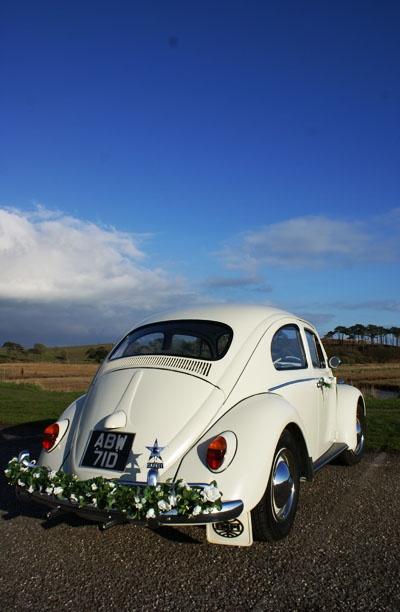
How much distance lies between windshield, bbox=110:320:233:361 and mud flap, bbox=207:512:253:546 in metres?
1.53

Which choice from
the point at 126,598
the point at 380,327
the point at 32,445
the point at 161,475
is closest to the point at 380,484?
the point at 161,475

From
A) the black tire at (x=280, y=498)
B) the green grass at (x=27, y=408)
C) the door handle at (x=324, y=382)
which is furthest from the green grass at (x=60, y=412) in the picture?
the black tire at (x=280, y=498)

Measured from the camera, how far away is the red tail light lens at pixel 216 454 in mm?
3723

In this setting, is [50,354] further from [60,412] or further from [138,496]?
[138,496]

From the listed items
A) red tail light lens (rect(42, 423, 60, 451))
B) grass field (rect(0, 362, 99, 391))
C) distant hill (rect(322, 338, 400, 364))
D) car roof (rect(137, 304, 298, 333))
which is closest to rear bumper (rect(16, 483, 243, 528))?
red tail light lens (rect(42, 423, 60, 451))

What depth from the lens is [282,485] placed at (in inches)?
166

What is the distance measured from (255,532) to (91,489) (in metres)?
1.27

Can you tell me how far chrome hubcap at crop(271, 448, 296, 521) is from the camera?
13.5 ft

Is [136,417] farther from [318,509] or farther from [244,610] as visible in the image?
[318,509]

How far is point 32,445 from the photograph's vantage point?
327 inches

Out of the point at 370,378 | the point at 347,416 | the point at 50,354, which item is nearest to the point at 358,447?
the point at 347,416

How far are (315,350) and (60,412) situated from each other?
300 inches

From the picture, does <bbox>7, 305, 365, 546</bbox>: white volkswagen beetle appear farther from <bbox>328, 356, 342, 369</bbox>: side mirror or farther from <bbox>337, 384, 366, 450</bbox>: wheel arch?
<bbox>328, 356, 342, 369</bbox>: side mirror

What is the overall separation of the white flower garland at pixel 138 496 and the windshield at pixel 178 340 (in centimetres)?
150
